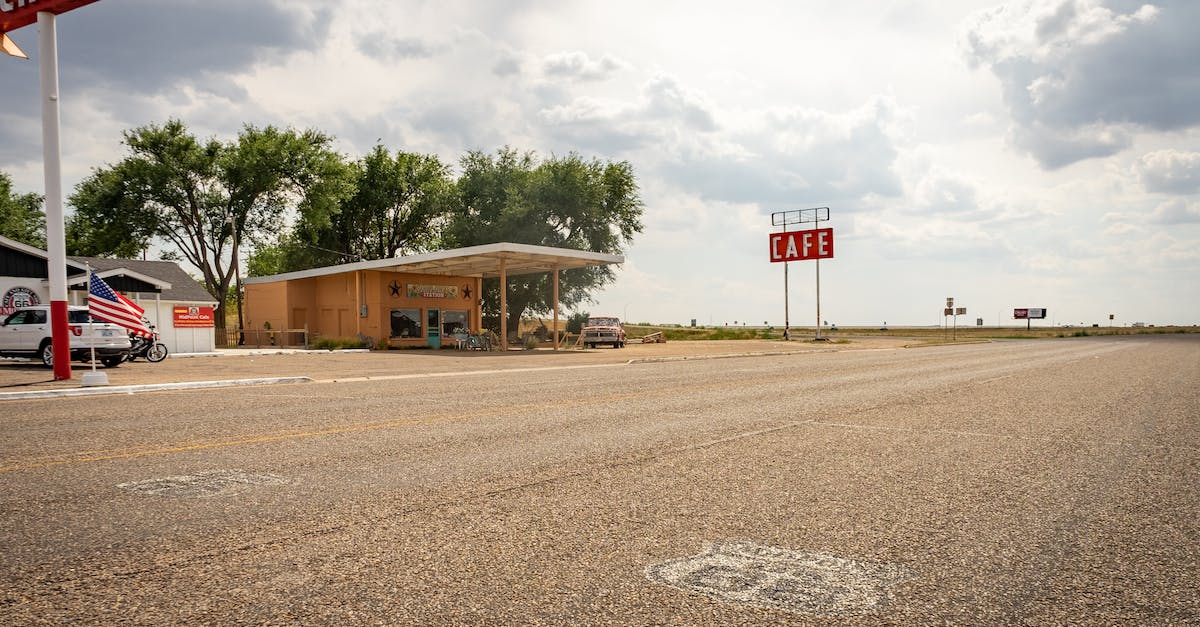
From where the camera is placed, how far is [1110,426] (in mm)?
9562

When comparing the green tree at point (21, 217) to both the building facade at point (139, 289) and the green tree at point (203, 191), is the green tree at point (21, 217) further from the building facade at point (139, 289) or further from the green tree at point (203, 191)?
the building facade at point (139, 289)

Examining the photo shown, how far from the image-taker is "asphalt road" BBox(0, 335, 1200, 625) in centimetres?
340

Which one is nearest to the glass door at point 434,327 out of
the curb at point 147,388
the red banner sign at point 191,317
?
the red banner sign at point 191,317

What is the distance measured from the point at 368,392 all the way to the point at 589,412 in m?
5.39

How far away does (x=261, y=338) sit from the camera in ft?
143

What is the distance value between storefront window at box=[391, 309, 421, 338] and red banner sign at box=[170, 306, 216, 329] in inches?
340

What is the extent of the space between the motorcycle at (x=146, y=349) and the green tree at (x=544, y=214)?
27618 millimetres

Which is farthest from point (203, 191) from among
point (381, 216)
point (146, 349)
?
point (146, 349)

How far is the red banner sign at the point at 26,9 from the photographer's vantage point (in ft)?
54.2

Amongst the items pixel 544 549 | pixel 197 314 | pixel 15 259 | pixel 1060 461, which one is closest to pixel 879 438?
pixel 1060 461

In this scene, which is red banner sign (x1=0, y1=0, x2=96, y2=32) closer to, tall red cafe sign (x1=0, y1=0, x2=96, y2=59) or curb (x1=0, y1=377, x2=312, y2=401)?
tall red cafe sign (x1=0, y1=0, x2=96, y2=59)

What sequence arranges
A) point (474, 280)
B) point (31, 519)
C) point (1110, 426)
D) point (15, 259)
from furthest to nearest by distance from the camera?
point (474, 280) < point (15, 259) < point (1110, 426) < point (31, 519)

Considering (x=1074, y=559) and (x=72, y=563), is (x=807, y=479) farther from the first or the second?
(x=72, y=563)

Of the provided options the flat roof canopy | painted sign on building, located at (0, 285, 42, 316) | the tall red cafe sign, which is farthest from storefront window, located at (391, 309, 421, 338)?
the tall red cafe sign
